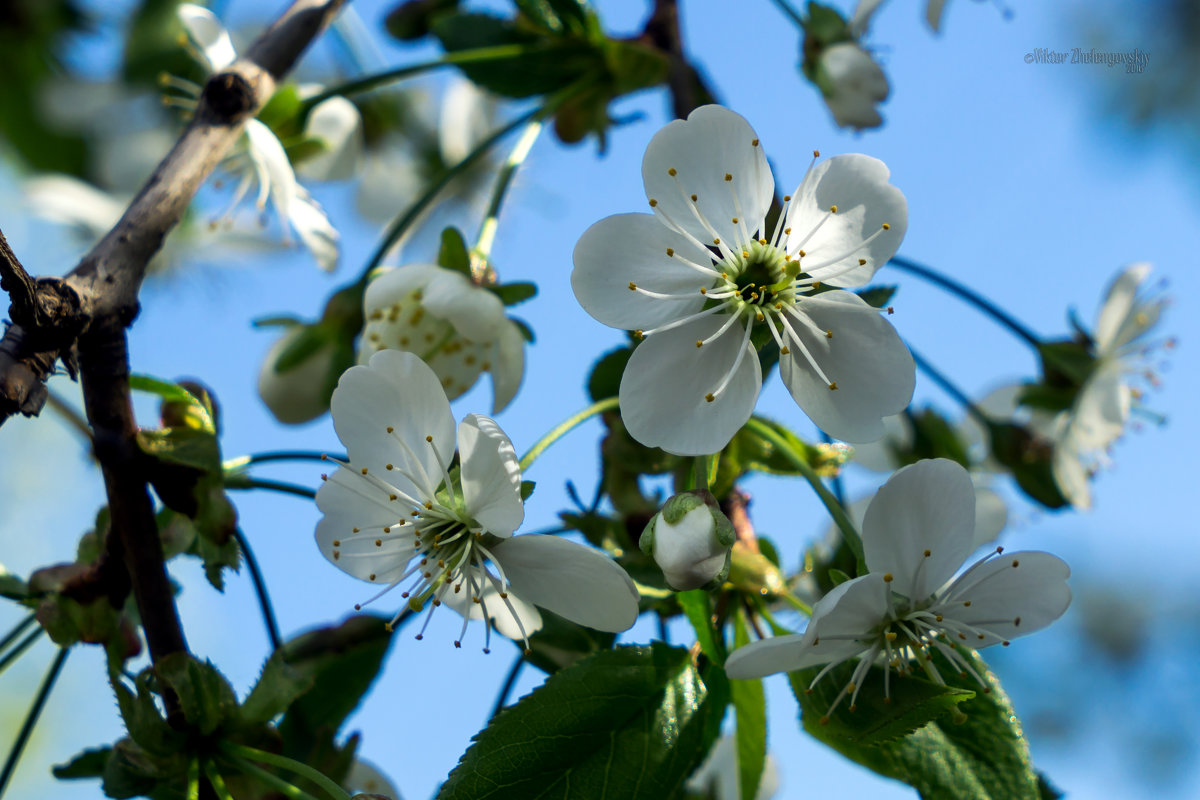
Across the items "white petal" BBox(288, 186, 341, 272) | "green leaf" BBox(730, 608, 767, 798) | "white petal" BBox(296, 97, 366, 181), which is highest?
"white petal" BBox(296, 97, 366, 181)

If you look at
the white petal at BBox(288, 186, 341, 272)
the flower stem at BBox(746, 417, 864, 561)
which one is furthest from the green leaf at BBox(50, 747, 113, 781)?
the flower stem at BBox(746, 417, 864, 561)

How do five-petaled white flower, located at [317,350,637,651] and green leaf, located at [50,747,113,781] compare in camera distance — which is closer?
five-petaled white flower, located at [317,350,637,651]

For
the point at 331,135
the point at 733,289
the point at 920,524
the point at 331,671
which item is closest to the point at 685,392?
the point at 733,289

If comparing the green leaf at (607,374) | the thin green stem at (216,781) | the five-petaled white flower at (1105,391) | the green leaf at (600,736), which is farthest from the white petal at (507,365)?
the five-petaled white flower at (1105,391)

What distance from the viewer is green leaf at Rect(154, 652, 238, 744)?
81cm

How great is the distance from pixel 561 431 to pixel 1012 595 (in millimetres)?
392

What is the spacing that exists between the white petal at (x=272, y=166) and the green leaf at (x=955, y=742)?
0.81m

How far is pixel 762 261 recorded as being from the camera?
2.84 ft

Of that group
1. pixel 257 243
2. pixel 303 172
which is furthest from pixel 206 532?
pixel 257 243

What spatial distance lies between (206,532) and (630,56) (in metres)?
0.80

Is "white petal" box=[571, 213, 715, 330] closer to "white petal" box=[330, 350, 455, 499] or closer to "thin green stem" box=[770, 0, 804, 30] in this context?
"white petal" box=[330, 350, 455, 499]

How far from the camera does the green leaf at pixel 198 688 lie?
814 millimetres

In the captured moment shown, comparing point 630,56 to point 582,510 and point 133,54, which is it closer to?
point 582,510

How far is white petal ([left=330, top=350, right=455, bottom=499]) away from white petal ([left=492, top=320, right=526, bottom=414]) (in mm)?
260
